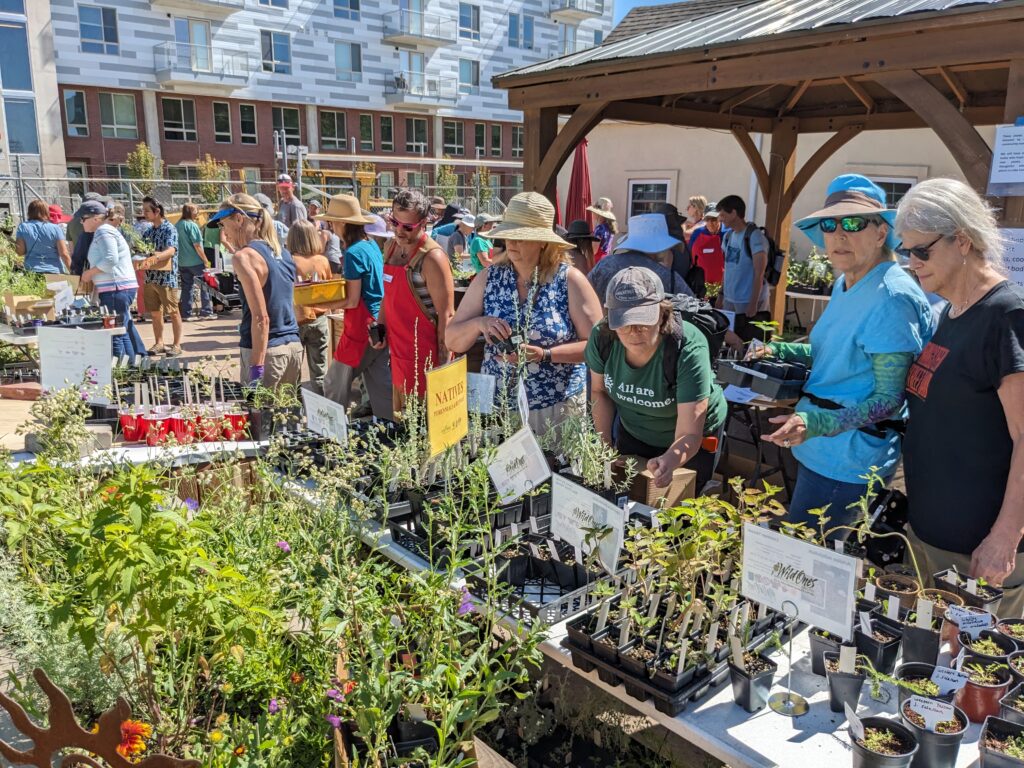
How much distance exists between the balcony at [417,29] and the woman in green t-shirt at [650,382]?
31.6 m

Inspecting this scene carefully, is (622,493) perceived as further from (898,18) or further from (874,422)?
(898,18)

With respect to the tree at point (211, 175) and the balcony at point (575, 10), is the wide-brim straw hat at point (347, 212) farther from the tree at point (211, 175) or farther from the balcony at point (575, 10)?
the balcony at point (575, 10)

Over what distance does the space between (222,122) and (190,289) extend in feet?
63.7

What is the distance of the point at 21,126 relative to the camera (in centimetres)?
2372

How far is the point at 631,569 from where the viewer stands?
5.92ft

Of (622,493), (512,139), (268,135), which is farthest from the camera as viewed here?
(512,139)

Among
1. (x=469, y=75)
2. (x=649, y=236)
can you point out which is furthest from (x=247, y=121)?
(x=649, y=236)

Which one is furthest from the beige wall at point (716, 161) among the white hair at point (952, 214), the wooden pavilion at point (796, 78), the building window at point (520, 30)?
the building window at point (520, 30)

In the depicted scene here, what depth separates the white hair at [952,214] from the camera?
1.83m

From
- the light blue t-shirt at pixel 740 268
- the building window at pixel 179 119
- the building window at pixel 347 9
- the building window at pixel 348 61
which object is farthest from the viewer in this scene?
the building window at pixel 348 61

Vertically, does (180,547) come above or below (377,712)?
above

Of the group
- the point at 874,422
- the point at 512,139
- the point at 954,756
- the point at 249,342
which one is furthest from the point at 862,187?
the point at 512,139

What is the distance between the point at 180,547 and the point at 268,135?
98.2 feet

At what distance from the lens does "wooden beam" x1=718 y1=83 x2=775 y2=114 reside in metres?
6.10
